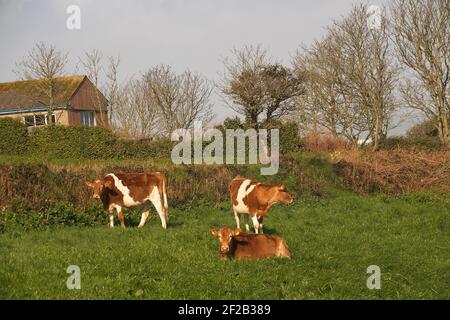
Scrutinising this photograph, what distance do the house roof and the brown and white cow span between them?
27939 millimetres

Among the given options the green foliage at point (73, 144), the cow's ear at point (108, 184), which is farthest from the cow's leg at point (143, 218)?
the green foliage at point (73, 144)

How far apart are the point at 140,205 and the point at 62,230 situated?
2.11m

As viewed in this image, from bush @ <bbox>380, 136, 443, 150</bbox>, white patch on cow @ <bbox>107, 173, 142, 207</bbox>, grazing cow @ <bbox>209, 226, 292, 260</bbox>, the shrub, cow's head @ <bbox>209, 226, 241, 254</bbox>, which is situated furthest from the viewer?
the shrub

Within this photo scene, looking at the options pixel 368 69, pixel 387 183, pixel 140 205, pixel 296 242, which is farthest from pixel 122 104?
pixel 296 242

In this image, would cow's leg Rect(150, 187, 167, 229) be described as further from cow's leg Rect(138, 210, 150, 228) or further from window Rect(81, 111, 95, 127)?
window Rect(81, 111, 95, 127)

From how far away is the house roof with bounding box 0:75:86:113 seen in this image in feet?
133

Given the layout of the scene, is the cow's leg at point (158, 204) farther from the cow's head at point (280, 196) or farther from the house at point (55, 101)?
the house at point (55, 101)

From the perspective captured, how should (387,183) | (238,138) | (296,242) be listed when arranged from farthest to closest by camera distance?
(238,138)
(387,183)
(296,242)

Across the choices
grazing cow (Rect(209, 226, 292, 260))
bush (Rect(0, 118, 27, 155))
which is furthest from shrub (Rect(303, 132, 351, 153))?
grazing cow (Rect(209, 226, 292, 260))

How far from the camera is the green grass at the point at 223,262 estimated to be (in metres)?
7.36

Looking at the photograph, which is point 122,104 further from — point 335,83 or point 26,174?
point 26,174

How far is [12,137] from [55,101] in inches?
639

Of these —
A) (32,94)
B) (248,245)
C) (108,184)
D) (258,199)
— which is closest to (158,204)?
(108,184)

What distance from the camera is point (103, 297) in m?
6.93
